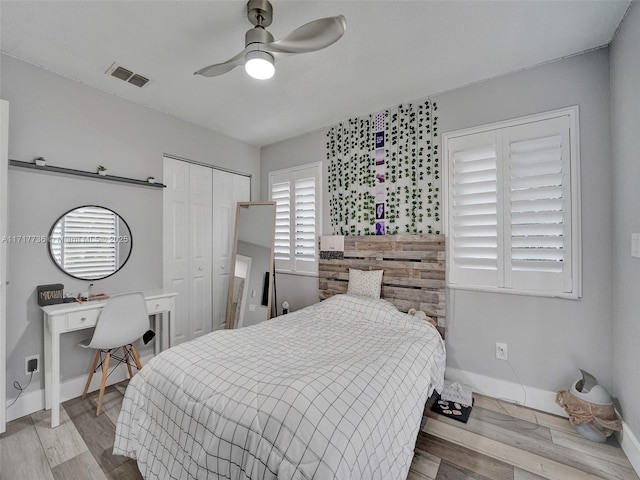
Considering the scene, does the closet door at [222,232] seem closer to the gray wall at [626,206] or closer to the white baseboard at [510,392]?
the white baseboard at [510,392]

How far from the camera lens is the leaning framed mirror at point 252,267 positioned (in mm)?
3459

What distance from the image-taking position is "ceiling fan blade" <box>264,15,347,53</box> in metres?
1.35

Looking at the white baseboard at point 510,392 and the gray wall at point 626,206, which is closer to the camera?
the gray wall at point 626,206

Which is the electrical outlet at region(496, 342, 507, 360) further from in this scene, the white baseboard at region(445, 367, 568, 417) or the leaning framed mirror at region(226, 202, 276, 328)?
the leaning framed mirror at region(226, 202, 276, 328)

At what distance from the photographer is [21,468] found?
1.64 metres

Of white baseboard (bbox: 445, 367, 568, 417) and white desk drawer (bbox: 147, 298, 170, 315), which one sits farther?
white desk drawer (bbox: 147, 298, 170, 315)

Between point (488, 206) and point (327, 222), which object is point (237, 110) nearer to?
point (327, 222)

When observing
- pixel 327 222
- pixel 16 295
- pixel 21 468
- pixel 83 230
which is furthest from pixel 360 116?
pixel 21 468

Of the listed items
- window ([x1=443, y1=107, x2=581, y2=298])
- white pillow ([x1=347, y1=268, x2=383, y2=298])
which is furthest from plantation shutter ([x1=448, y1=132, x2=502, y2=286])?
white pillow ([x1=347, y1=268, x2=383, y2=298])

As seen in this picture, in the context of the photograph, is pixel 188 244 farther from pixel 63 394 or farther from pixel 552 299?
pixel 552 299

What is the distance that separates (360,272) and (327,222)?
0.74 m

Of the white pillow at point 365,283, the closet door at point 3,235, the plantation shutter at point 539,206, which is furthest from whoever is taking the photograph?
the white pillow at point 365,283

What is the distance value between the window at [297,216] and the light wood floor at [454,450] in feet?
6.63

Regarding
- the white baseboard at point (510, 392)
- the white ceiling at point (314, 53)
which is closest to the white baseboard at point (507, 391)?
the white baseboard at point (510, 392)
